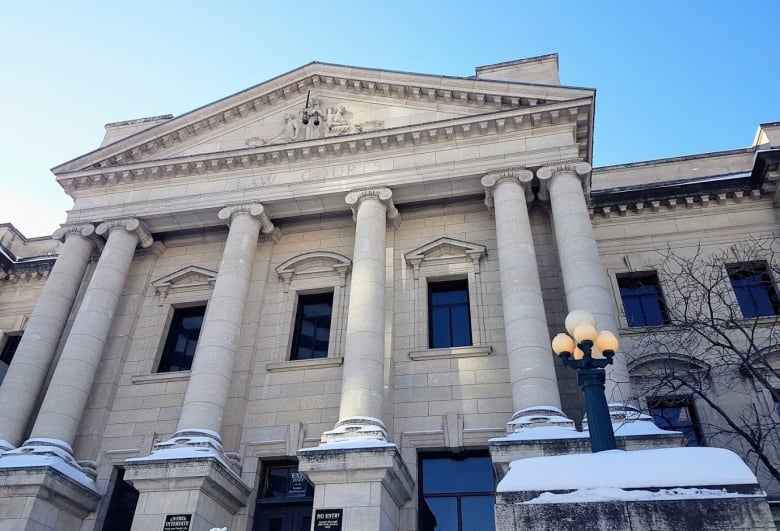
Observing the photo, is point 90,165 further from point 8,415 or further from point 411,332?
point 411,332

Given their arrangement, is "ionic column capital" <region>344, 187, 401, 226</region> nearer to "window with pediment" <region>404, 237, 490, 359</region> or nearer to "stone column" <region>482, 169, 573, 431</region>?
"window with pediment" <region>404, 237, 490, 359</region>

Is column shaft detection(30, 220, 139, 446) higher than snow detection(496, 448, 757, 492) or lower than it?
higher

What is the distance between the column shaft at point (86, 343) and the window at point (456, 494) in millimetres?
9679

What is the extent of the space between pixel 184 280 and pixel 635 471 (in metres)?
17.8

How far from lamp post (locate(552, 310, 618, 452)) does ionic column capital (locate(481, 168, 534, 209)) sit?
936cm

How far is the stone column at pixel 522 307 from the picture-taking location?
14203 millimetres

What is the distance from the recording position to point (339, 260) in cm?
2016

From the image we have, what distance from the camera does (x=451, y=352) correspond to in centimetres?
1719

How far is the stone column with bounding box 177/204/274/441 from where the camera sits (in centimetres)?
1591

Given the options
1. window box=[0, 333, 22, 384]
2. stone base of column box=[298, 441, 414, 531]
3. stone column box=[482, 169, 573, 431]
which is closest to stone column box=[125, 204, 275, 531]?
stone base of column box=[298, 441, 414, 531]

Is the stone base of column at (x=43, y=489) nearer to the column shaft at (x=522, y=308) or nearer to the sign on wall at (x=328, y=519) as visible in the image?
the sign on wall at (x=328, y=519)

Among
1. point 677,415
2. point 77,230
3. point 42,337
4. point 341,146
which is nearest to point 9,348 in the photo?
point 77,230

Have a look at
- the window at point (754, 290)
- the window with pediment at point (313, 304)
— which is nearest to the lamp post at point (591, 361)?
the window with pediment at point (313, 304)

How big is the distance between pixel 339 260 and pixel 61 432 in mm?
9205
